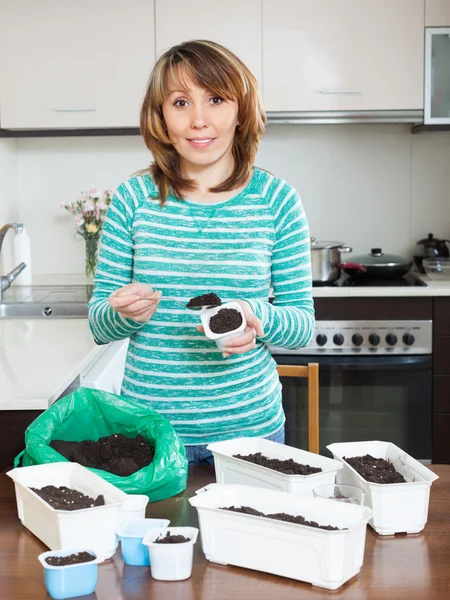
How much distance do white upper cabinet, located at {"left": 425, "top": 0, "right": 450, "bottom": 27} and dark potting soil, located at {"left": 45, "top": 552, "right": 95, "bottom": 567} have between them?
8.88 feet

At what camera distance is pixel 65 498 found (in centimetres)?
121

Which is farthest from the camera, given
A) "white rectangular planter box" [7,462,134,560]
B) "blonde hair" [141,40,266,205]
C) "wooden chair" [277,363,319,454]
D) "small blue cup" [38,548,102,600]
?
"wooden chair" [277,363,319,454]

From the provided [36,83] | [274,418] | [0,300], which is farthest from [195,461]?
[36,83]

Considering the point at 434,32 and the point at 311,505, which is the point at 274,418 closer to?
the point at 311,505

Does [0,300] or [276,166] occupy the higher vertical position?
[276,166]

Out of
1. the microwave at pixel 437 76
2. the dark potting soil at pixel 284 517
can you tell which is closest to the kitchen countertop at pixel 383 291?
the microwave at pixel 437 76

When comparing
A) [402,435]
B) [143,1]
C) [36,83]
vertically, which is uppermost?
[143,1]

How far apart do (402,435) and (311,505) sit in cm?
214

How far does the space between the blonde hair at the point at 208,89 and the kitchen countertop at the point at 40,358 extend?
46 centimetres

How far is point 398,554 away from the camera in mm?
1154

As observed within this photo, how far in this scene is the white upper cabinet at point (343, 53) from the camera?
321cm

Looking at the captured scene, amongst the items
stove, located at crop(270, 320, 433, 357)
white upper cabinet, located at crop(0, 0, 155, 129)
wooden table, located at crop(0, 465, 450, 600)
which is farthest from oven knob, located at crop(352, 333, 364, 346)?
wooden table, located at crop(0, 465, 450, 600)

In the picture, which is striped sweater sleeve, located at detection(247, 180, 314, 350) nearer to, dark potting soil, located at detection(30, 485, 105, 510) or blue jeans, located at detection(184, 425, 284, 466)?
blue jeans, located at detection(184, 425, 284, 466)

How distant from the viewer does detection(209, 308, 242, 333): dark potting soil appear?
1406mm
